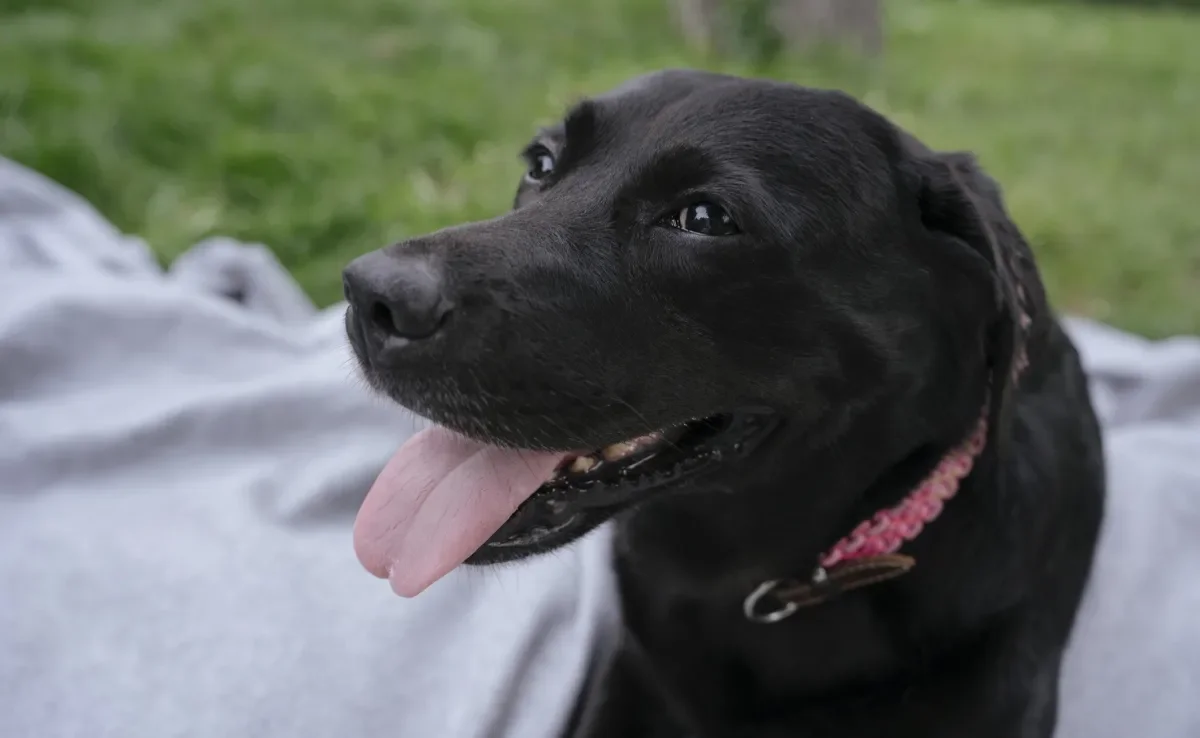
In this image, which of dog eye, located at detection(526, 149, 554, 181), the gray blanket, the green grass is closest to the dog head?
dog eye, located at detection(526, 149, 554, 181)

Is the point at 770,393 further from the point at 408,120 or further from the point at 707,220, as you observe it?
the point at 408,120

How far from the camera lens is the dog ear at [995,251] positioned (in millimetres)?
1438

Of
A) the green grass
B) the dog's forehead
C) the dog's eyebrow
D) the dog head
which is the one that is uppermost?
the dog's forehead

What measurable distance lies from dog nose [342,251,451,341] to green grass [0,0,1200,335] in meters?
2.01

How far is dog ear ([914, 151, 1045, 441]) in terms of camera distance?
1.44 m

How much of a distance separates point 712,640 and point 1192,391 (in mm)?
1710

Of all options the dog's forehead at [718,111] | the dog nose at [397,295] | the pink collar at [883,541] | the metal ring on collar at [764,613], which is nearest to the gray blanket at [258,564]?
the metal ring on collar at [764,613]

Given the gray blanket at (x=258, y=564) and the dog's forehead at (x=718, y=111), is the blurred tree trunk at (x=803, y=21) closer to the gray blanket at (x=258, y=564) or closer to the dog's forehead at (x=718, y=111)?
the gray blanket at (x=258, y=564)

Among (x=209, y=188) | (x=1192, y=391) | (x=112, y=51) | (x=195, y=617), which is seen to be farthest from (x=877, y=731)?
(x=112, y=51)

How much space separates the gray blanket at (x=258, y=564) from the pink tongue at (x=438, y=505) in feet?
1.47

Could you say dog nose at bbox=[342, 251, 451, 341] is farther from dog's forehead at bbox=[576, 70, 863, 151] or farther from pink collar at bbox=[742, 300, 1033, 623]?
pink collar at bbox=[742, 300, 1033, 623]

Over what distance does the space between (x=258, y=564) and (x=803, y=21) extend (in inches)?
181

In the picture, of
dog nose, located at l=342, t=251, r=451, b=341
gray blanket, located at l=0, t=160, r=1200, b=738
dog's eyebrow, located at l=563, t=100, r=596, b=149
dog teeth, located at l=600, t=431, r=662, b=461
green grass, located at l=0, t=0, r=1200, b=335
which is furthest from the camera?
green grass, located at l=0, t=0, r=1200, b=335

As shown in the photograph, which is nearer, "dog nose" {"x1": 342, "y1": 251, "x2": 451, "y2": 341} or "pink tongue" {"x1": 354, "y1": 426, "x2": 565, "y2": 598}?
"dog nose" {"x1": 342, "y1": 251, "x2": 451, "y2": 341}
